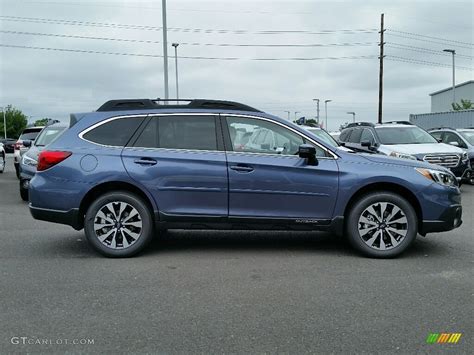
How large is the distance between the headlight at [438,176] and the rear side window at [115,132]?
3.40m

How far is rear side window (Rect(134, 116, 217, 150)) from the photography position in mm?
5820

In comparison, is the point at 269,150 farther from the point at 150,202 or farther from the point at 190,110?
the point at 150,202

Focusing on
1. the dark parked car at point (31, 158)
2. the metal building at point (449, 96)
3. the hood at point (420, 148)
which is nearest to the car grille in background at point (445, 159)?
the hood at point (420, 148)

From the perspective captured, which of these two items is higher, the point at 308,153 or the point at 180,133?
the point at 180,133

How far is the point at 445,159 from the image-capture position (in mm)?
11719

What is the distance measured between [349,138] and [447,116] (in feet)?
62.0

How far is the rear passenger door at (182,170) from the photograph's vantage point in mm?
5676

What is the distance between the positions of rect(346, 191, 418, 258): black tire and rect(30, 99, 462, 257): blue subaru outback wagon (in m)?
0.01

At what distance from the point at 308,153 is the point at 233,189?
952 mm

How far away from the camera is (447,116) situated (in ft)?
99.3

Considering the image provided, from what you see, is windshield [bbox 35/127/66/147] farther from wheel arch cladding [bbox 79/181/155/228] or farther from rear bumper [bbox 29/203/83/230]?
wheel arch cladding [bbox 79/181/155/228]

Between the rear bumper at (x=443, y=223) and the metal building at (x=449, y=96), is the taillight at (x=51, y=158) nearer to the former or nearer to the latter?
the rear bumper at (x=443, y=223)

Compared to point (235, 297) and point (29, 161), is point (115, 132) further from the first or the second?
point (29, 161)

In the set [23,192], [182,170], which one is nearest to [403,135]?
[182,170]
